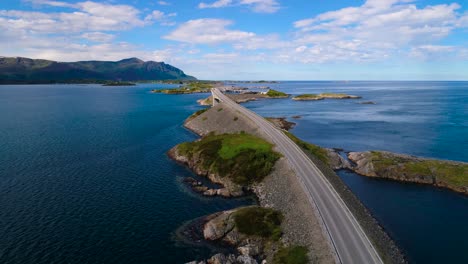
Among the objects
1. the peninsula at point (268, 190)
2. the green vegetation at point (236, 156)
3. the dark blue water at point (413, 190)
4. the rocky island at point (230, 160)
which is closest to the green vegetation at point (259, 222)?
the peninsula at point (268, 190)

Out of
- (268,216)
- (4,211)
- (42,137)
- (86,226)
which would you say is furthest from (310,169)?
(42,137)

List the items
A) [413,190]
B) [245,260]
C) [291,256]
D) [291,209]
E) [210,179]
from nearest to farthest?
[245,260]
[291,256]
[291,209]
[413,190]
[210,179]

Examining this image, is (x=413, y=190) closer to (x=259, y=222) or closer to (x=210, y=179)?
(x=259, y=222)

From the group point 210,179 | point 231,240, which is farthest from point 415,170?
point 231,240

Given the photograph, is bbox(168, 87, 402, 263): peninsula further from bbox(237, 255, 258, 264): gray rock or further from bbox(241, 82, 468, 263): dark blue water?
bbox(241, 82, 468, 263): dark blue water

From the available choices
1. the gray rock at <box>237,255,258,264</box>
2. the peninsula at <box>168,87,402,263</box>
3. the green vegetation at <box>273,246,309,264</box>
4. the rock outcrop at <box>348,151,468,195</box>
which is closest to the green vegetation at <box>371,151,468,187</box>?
the rock outcrop at <box>348,151,468,195</box>

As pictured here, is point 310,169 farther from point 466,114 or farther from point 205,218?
point 466,114

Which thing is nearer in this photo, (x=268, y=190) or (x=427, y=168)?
(x=268, y=190)
